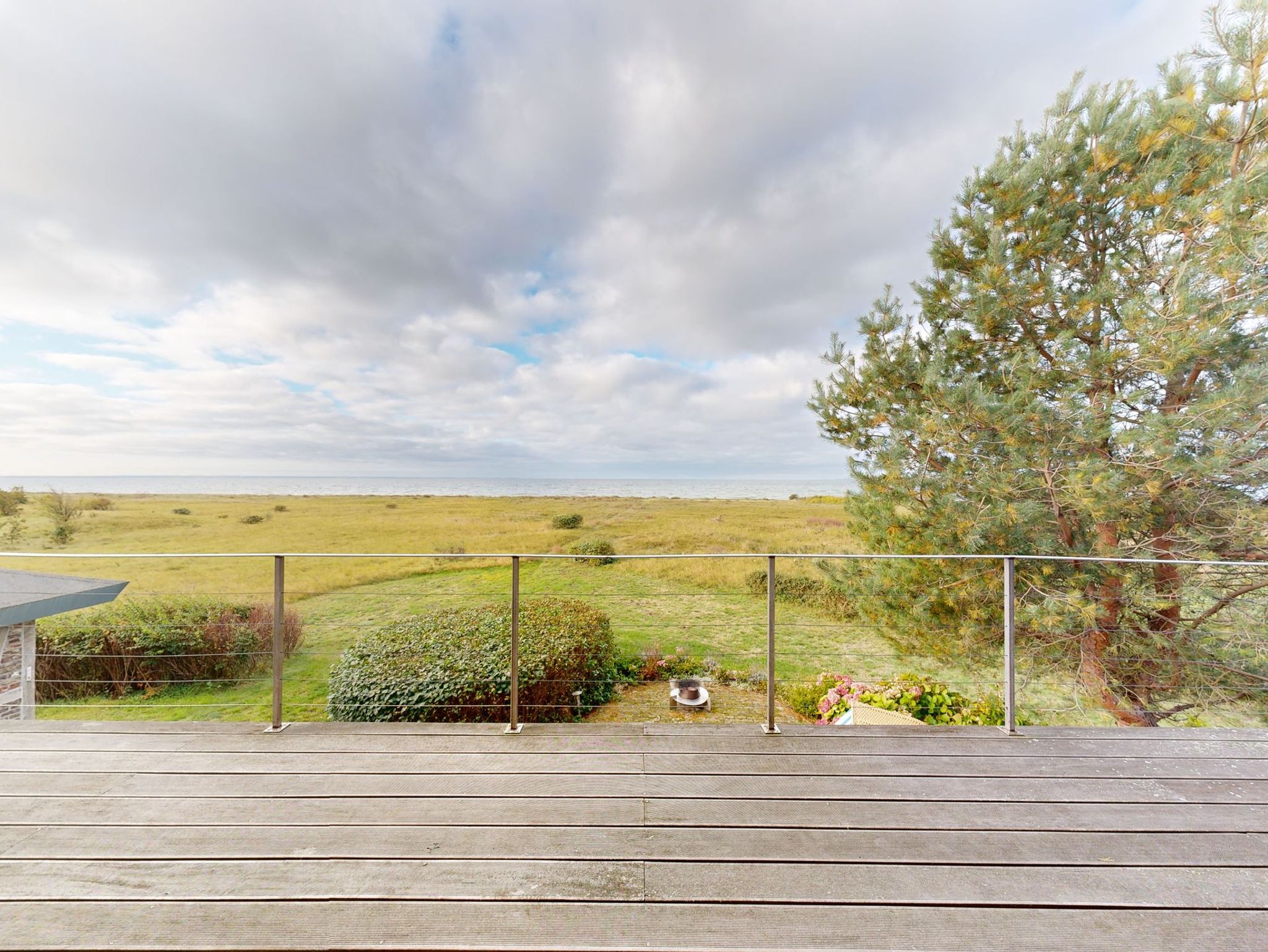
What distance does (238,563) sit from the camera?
1936 centimetres

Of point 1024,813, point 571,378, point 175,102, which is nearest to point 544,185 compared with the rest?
point 175,102

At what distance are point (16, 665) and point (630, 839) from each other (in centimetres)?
783

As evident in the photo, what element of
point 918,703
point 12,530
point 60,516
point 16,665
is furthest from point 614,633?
point 60,516

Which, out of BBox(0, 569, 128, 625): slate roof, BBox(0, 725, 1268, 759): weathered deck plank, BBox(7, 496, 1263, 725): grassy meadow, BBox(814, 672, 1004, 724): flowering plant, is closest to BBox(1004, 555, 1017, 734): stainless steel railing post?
BBox(0, 725, 1268, 759): weathered deck plank

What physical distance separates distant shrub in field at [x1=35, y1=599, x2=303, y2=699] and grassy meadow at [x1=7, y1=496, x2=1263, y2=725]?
39 cm

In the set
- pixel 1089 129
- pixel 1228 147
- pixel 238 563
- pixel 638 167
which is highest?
pixel 638 167

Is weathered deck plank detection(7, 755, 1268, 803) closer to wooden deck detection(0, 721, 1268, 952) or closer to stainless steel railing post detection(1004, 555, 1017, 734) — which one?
wooden deck detection(0, 721, 1268, 952)

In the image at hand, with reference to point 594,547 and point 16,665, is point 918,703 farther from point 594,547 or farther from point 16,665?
point 594,547

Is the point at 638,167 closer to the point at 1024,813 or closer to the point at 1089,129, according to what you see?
the point at 1089,129

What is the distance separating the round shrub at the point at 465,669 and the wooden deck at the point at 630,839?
131 centimetres

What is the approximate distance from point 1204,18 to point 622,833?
626 centimetres

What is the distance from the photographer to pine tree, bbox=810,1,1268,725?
128 inches

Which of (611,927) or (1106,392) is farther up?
(1106,392)

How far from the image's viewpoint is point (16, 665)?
16.9 feet
